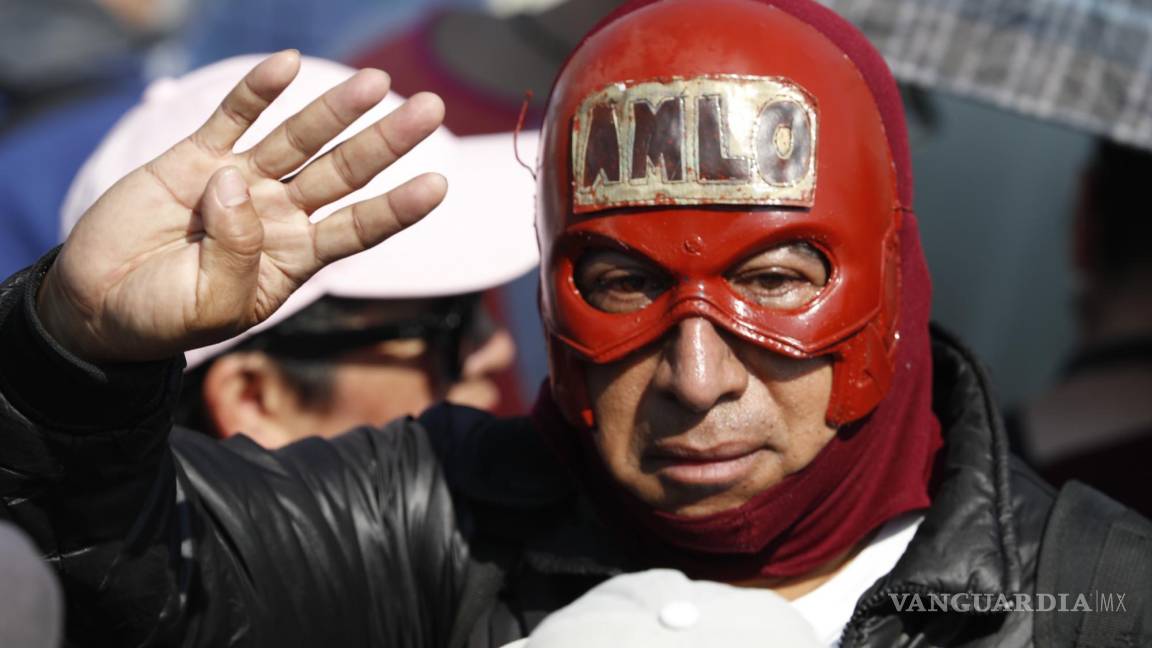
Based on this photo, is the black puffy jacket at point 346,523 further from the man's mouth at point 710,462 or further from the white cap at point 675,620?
the white cap at point 675,620

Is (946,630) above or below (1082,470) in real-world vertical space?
above

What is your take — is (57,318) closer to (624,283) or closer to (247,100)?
(247,100)

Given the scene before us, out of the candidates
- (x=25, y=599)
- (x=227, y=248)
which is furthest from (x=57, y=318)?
(x=25, y=599)

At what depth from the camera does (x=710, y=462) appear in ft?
8.30

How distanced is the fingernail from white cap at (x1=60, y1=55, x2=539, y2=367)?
1.05 metres

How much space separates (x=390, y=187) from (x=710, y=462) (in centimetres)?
121

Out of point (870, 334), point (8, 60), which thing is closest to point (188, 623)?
point (870, 334)

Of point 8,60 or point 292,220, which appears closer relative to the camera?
point 292,220

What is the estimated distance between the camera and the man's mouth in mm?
2508

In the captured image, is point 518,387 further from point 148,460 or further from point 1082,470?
point 148,460

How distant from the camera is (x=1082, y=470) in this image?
371 centimetres

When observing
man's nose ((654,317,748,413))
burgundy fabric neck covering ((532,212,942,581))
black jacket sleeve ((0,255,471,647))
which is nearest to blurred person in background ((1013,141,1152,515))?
burgundy fabric neck covering ((532,212,942,581))

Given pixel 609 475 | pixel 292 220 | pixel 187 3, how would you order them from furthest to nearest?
pixel 187 3 < pixel 609 475 < pixel 292 220

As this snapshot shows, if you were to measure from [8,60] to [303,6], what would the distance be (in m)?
1.17
